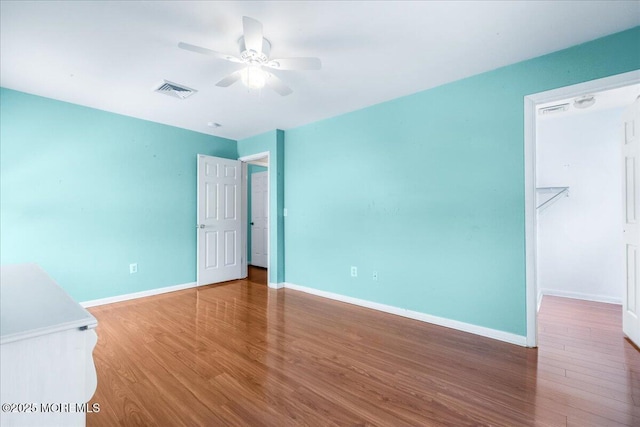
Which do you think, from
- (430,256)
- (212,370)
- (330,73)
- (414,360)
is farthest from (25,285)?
(430,256)

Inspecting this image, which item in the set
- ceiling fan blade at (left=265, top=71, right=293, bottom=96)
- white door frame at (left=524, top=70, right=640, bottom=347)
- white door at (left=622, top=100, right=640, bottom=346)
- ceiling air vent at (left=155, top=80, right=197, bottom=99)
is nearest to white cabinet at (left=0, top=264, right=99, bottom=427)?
ceiling fan blade at (left=265, top=71, right=293, bottom=96)

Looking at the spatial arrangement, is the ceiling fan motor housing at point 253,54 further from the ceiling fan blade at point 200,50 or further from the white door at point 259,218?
the white door at point 259,218

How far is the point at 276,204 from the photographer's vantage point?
4.38 m

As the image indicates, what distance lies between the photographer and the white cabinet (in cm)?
86

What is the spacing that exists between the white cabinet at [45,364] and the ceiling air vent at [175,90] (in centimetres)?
246

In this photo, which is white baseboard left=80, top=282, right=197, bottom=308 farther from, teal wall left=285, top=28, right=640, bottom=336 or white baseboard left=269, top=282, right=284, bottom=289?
teal wall left=285, top=28, right=640, bottom=336

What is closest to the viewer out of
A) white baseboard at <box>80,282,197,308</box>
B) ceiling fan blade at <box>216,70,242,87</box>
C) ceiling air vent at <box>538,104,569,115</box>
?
ceiling fan blade at <box>216,70,242,87</box>

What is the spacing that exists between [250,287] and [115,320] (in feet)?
5.88

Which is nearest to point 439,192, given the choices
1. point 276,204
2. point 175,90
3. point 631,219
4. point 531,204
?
point 531,204

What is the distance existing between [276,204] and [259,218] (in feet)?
6.68

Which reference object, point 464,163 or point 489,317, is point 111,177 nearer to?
point 464,163

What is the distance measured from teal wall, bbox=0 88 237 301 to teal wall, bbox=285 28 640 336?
212 centimetres

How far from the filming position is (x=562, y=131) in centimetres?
383

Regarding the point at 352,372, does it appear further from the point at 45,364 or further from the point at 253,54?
the point at 253,54
